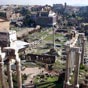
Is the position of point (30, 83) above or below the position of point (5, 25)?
below

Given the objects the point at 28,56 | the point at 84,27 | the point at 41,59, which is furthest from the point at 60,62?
the point at 84,27

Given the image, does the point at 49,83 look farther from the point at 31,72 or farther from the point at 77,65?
the point at 77,65

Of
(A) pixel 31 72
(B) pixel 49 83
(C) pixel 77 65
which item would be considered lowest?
(A) pixel 31 72

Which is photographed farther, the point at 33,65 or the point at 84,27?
the point at 84,27

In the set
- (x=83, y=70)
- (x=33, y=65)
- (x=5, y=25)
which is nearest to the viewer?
(x=83, y=70)

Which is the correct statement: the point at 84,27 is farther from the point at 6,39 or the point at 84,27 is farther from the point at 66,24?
the point at 6,39

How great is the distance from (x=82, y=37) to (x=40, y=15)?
181 feet

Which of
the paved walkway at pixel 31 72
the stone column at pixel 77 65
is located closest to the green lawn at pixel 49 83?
the paved walkway at pixel 31 72

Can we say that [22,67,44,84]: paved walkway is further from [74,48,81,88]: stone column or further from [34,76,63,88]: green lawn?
[74,48,81,88]: stone column

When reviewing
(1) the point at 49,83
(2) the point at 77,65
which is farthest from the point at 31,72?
(2) the point at 77,65

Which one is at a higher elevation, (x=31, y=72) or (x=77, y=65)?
(x=77, y=65)

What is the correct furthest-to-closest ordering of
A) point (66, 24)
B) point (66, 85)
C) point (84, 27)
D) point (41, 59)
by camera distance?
point (66, 24), point (84, 27), point (41, 59), point (66, 85)

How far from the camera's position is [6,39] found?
41500 millimetres

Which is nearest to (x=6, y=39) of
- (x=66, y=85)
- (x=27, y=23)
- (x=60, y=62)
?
(x=60, y=62)
